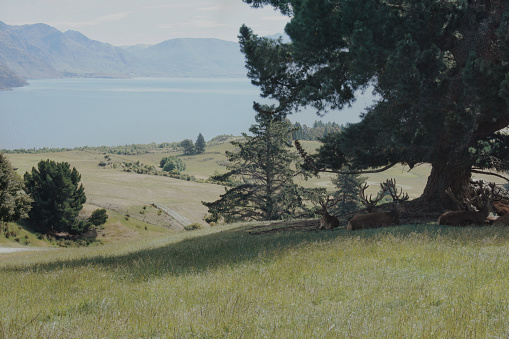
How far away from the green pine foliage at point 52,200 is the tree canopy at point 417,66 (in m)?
51.8

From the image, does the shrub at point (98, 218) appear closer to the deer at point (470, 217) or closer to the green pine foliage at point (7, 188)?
the green pine foliage at point (7, 188)

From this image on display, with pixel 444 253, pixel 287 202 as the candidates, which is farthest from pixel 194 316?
pixel 287 202

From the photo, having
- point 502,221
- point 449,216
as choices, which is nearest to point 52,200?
point 449,216

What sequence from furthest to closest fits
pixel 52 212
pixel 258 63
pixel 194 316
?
pixel 52 212 < pixel 258 63 < pixel 194 316

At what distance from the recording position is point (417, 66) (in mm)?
14539

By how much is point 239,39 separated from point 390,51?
23.6ft

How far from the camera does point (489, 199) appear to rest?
14516 mm

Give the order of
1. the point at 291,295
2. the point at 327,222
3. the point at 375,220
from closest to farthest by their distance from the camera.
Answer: the point at 291,295 < the point at 375,220 < the point at 327,222

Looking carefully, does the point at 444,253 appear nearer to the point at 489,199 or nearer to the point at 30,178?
the point at 489,199

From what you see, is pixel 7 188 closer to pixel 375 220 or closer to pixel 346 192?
pixel 375 220

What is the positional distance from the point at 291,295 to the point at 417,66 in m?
11.4

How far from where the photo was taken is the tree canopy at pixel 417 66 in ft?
44.9

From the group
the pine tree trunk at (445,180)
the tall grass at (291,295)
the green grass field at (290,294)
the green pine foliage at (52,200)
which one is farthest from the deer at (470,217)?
the green pine foliage at (52,200)

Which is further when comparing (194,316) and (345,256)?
(345,256)
